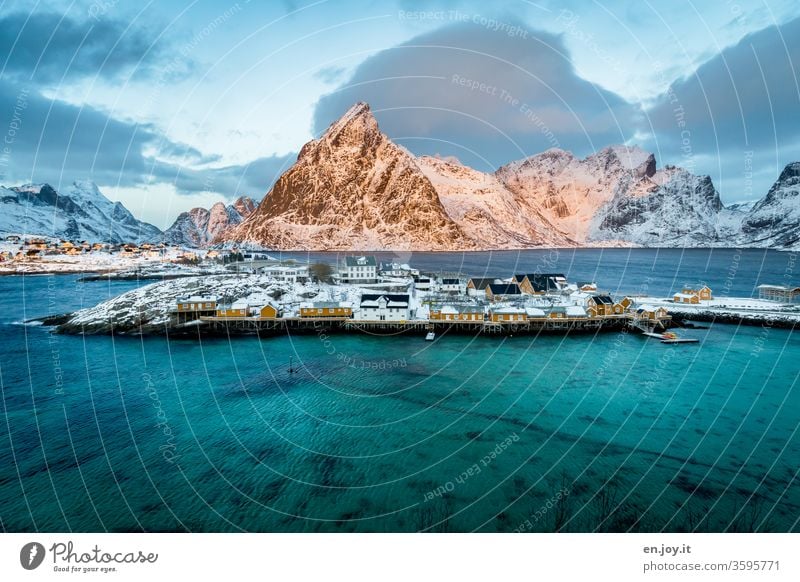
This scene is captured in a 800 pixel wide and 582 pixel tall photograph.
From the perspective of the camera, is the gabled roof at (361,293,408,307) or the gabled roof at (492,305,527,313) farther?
the gabled roof at (361,293,408,307)

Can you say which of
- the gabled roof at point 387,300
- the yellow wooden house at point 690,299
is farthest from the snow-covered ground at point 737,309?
the gabled roof at point 387,300

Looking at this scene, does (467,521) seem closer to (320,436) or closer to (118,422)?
(320,436)

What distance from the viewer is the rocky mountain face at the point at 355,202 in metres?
150

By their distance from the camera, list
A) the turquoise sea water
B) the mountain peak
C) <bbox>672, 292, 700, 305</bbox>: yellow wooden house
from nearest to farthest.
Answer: the turquoise sea water, <bbox>672, 292, 700, 305</bbox>: yellow wooden house, the mountain peak

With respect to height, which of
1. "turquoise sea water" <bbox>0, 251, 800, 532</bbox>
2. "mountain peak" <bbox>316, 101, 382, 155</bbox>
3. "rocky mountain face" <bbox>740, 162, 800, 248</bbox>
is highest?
"mountain peak" <bbox>316, 101, 382, 155</bbox>

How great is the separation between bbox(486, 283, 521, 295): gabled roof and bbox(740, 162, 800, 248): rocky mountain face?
181m

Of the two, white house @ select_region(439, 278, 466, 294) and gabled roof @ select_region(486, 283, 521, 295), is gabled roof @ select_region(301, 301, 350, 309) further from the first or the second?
gabled roof @ select_region(486, 283, 521, 295)

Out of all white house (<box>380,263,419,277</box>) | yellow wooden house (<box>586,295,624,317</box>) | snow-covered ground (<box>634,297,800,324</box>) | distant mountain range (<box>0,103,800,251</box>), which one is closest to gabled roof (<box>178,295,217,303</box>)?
white house (<box>380,263,419,277</box>)

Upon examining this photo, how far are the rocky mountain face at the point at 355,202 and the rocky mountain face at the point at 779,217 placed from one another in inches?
5075

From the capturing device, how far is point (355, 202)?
155125mm

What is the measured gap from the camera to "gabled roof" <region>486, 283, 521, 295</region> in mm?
41062

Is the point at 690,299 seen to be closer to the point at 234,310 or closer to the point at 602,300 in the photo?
the point at 602,300

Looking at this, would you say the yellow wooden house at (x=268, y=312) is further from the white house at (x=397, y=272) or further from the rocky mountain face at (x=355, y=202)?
the rocky mountain face at (x=355, y=202)

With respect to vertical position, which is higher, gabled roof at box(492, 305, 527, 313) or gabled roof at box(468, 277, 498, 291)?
gabled roof at box(468, 277, 498, 291)
